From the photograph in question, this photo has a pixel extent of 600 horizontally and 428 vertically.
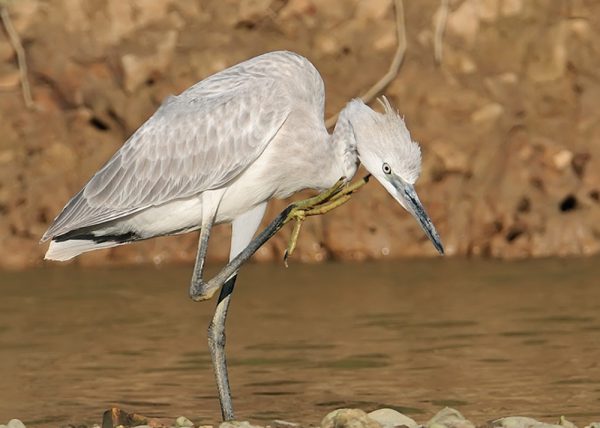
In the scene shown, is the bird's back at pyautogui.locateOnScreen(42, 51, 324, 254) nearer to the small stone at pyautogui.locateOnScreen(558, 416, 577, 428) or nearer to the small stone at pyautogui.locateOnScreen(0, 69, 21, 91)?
the small stone at pyautogui.locateOnScreen(558, 416, 577, 428)


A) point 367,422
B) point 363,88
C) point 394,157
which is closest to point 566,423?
point 367,422

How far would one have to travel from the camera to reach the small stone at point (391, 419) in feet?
19.7

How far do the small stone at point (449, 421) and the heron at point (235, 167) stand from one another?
89 centimetres

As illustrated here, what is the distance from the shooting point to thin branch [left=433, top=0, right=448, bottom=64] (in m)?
12.4

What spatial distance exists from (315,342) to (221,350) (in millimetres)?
1509

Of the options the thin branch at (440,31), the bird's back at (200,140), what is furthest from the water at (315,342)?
the thin branch at (440,31)

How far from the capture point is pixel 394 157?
21.6 feet

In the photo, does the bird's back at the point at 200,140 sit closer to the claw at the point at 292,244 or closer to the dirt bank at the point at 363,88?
the claw at the point at 292,244

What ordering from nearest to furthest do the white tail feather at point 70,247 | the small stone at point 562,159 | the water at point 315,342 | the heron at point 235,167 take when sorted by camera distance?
the heron at point 235,167
the water at point 315,342
the white tail feather at point 70,247
the small stone at point 562,159

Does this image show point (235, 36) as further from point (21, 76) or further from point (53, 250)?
point (53, 250)

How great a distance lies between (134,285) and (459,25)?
145 inches

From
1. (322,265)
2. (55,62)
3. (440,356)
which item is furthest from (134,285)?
(440,356)

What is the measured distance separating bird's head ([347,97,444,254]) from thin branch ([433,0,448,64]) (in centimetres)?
583

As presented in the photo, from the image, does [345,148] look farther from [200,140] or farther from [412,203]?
[200,140]
